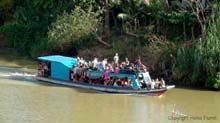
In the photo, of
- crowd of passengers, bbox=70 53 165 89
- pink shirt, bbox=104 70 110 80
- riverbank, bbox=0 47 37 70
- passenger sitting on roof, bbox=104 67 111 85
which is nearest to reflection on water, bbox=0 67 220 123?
crowd of passengers, bbox=70 53 165 89

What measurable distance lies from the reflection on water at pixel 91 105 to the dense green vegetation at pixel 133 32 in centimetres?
163

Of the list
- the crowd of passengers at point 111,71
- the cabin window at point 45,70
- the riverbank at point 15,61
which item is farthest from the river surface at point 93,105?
the riverbank at point 15,61

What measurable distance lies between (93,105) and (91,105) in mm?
77

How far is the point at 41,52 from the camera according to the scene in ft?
120

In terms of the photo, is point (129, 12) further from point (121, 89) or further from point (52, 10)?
point (121, 89)

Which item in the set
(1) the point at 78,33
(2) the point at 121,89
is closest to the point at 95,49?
(1) the point at 78,33

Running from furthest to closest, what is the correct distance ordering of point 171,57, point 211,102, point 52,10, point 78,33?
point 52,10 < point 78,33 < point 171,57 < point 211,102

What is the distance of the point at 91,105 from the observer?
24906 millimetres

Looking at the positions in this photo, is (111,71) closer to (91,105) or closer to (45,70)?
(91,105)

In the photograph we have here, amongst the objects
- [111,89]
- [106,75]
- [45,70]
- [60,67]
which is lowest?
[111,89]

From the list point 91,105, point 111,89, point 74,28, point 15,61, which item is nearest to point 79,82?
point 111,89

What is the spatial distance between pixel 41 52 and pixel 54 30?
5.14 feet

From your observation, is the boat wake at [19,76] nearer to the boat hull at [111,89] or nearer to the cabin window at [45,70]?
the cabin window at [45,70]

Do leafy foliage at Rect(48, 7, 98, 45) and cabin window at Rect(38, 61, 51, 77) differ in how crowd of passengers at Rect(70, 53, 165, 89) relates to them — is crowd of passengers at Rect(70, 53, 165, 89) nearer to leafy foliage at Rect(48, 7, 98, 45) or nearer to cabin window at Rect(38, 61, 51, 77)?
cabin window at Rect(38, 61, 51, 77)
